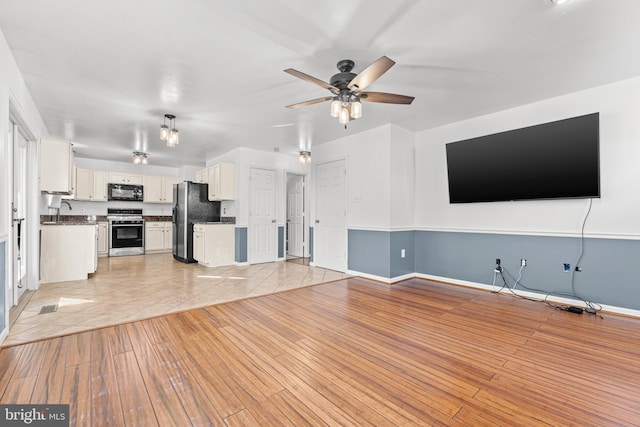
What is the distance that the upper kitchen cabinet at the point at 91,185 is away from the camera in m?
6.54

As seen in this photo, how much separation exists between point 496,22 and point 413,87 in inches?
42.8

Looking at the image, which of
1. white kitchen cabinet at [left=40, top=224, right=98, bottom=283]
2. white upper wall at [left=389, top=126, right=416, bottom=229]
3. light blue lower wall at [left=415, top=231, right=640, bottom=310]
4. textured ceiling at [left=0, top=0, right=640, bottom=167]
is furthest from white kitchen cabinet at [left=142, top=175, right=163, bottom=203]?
light blue lower wall at [left=415, top=231, right=640, bottom=310]

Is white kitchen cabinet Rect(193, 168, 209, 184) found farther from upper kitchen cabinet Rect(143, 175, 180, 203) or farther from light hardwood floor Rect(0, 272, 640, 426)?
light hardwood floor Rect(0, 272, 640, 426)

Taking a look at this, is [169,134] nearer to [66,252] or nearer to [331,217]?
[66,252]

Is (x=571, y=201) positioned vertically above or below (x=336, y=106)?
below

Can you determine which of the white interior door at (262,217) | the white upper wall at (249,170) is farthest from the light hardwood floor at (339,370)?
the white upper wall at (249,170)

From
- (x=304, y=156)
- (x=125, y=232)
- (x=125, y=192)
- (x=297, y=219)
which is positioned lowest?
(x=125, y=232)

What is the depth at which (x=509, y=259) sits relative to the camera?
151 inches

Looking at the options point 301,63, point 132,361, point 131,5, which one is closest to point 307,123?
point 301,63

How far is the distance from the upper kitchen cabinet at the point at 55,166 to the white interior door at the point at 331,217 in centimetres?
390

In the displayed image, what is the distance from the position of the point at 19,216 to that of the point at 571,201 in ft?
21.9

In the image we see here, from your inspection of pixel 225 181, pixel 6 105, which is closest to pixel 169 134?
pixel 6 105

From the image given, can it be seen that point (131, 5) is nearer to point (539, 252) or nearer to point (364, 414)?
point (364, 414)

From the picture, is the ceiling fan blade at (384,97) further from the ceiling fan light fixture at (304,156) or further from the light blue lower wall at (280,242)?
the light blue lower wall at (280,242)
